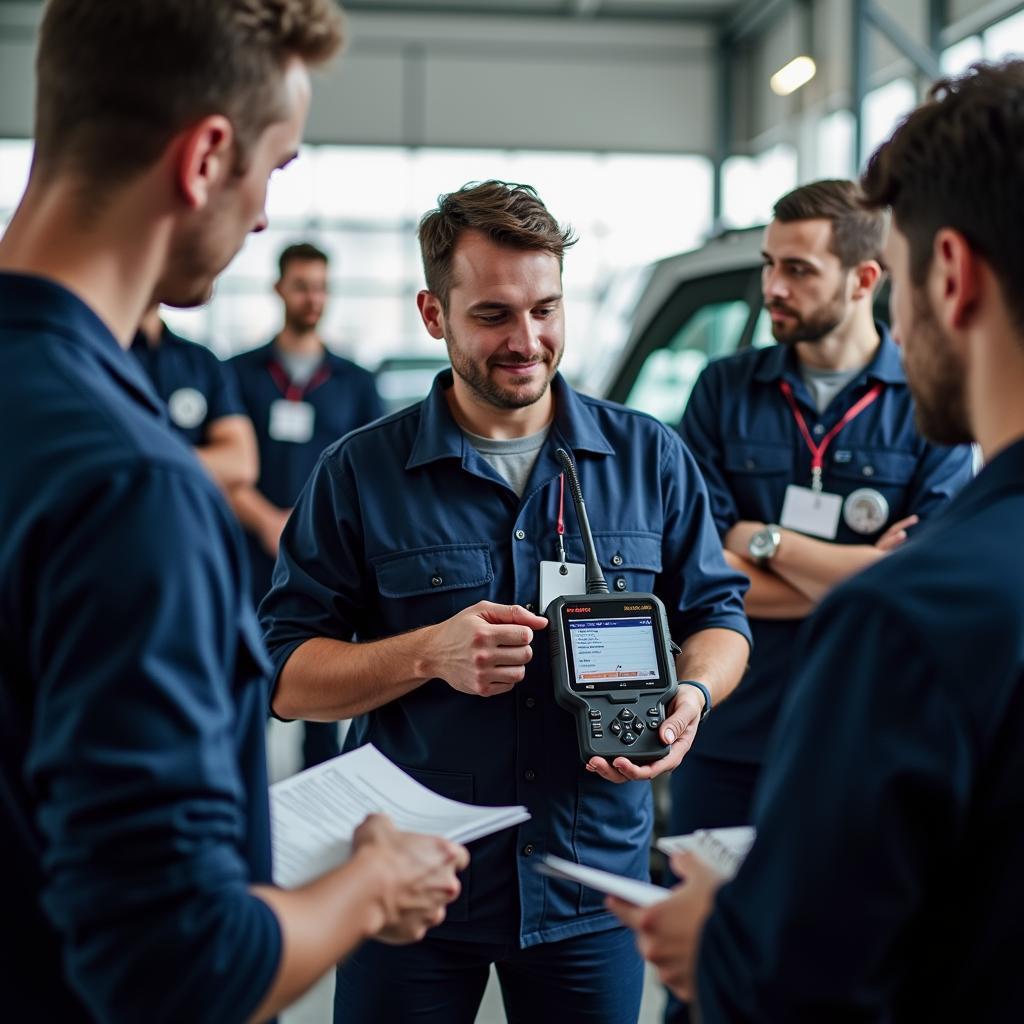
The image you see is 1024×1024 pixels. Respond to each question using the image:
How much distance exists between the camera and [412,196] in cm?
1213

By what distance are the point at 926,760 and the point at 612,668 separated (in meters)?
0.85

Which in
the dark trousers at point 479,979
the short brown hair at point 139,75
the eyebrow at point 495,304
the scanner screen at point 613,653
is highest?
the short brown hair at point 139,75

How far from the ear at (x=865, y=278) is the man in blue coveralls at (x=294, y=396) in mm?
2318

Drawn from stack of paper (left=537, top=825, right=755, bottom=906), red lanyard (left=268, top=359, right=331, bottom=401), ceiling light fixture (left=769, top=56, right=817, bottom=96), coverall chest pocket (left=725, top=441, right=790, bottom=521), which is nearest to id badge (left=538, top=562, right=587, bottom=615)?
stack of paper (left=537, top=825, right=755, bottom=906)

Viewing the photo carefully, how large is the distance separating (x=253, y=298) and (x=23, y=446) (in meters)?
12.4

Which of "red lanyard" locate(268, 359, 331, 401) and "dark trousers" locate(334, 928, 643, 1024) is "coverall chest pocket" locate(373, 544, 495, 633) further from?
"red lanyard" locate(268, 359, 331, 401)

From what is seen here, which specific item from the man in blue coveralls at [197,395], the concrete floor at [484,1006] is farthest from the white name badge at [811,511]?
the man in blue coveralls at [197,395]

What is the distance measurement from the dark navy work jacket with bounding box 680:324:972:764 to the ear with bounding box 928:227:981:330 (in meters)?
1.52

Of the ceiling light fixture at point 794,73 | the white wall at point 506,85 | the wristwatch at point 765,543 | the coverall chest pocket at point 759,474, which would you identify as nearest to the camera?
the wristwatch at point 765,543

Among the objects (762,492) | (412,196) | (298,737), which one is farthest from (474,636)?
(412,196)

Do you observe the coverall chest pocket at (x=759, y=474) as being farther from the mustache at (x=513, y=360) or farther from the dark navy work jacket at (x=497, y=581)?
the mustache at (x=513, y=360)

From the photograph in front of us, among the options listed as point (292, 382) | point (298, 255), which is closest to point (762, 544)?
point (292, 382)

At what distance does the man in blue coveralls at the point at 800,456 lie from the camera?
8.21ft

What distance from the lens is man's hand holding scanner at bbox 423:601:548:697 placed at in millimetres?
1652
